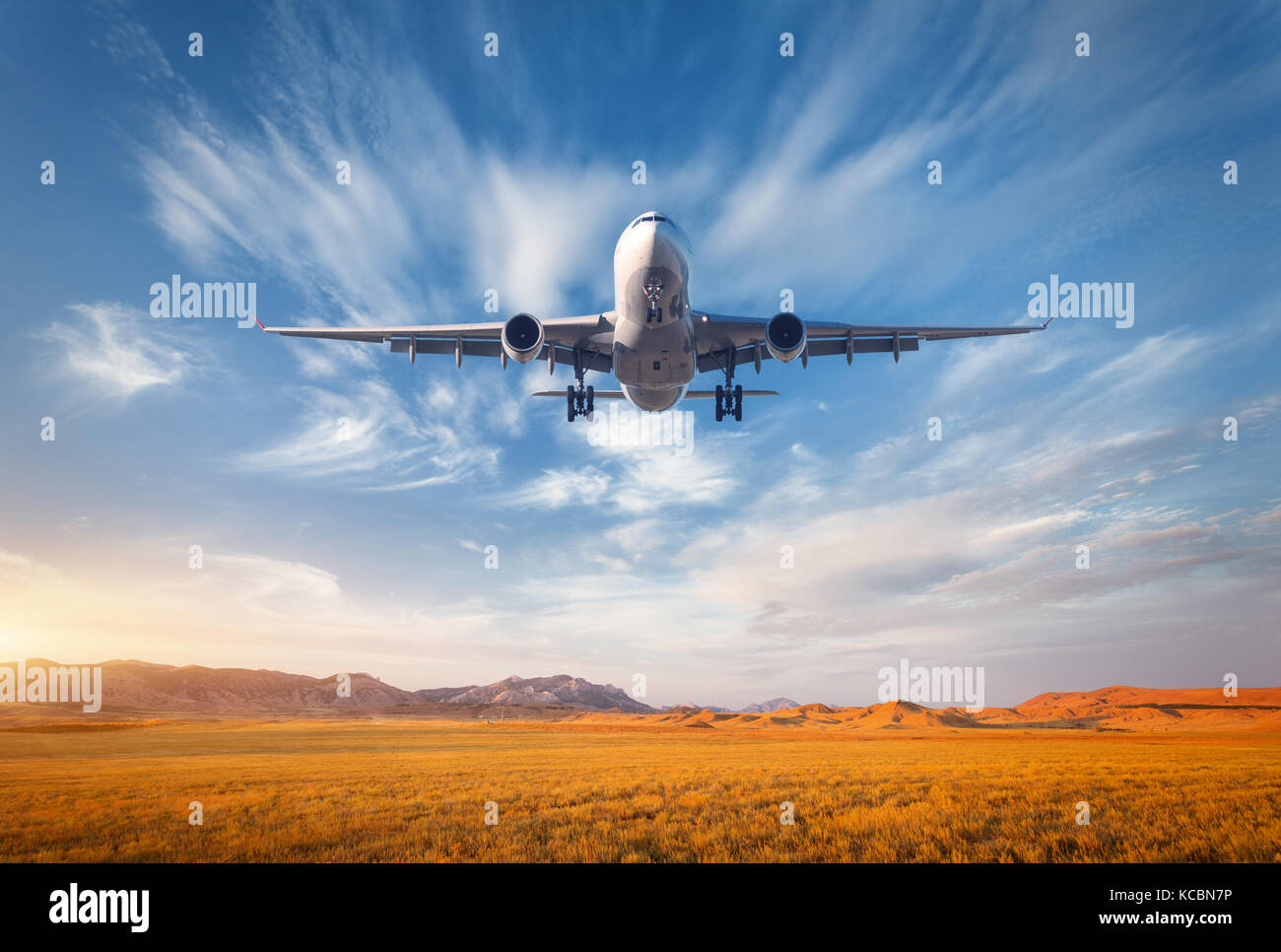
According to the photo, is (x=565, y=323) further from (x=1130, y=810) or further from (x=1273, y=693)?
(x=1273, y=693)

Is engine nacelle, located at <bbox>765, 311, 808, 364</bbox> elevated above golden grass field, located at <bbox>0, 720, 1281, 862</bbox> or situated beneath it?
elevated above

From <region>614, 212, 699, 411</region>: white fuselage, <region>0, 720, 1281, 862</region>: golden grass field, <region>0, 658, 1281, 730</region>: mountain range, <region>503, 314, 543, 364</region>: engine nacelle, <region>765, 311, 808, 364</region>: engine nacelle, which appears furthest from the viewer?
<region>0, 658, 1281, 730</region>: mountain range

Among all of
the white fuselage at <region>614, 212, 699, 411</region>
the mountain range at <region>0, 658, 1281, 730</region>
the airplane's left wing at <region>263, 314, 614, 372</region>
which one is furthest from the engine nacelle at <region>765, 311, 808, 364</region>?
the mountain range at <region>0, 658, 1281, 730</region>

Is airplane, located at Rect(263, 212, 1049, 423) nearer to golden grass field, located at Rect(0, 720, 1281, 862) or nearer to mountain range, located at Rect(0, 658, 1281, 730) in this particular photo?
golden grass field, located at Rect(0, 720, 1281, 862)

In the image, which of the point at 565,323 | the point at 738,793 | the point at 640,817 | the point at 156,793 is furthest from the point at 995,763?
the point at 156,793

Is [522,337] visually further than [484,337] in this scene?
No

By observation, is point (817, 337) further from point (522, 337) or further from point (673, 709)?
point (673, 709)

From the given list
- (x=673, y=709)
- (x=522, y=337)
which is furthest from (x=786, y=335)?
(x=673, y=709)
